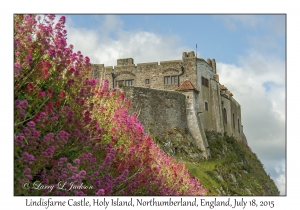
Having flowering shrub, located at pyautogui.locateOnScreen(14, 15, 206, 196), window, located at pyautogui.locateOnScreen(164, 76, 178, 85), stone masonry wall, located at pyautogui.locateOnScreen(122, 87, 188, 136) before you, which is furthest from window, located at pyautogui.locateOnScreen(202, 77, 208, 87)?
flowering shrub, located at pyautogui.locateOnScreen(14, 15, 206, 196)

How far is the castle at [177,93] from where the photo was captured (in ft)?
116

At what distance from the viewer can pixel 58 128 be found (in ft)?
33.8

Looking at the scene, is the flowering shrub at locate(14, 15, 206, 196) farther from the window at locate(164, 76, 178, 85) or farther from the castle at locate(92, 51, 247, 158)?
the window at locate(164, 76, 178, 85)

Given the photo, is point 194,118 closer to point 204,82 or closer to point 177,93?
point 177,93

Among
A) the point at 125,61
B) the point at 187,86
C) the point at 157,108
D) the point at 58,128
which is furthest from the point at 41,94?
the point at 125,61

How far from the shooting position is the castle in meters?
35.4

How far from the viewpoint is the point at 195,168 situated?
32406 mm

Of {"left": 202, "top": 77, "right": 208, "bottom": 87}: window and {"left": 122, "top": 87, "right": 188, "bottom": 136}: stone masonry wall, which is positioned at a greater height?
{"left": 202, "top": 77, "right": 208, "bottom": 87}: window

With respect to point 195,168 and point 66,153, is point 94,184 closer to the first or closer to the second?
point 66,153

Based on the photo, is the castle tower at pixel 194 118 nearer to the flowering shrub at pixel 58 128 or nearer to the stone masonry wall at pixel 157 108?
the stone masonry wall at pixel 157 108

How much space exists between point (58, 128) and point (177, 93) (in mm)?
27665

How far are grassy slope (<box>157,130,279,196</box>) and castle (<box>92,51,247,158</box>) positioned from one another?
103cm

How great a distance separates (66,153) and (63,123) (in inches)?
29.6

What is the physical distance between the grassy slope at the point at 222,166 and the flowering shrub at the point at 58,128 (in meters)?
17.9
